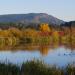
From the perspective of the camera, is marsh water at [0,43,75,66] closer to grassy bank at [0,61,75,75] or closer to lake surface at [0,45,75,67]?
lake surface at [0,45,75,67]

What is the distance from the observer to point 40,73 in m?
8.98

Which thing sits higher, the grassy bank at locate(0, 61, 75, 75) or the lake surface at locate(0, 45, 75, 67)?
the grassy bank at locate(0, 61, 75, 75)

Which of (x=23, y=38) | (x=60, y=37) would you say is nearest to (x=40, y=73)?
(x=23, y=38)

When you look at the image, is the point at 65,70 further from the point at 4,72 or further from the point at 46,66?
the point at 4,72

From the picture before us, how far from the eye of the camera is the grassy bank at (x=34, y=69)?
882 cm

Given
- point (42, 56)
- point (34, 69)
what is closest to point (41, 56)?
point (42, 56)

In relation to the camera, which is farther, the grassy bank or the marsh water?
the marsh water

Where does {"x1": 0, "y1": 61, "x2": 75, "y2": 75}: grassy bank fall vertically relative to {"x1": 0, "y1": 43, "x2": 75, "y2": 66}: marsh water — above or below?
above

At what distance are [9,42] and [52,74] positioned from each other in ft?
80.7

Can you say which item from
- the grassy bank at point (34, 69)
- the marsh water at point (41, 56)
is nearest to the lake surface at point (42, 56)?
the marsh water at point (41, 56)

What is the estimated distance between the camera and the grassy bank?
347 inches

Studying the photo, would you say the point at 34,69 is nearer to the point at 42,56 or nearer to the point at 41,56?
the point at 41,56

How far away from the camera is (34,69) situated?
9.29 meters

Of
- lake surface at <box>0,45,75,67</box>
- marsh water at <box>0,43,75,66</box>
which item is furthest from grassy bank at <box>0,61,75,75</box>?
lake surface at <box>0,45,75,67</box>
